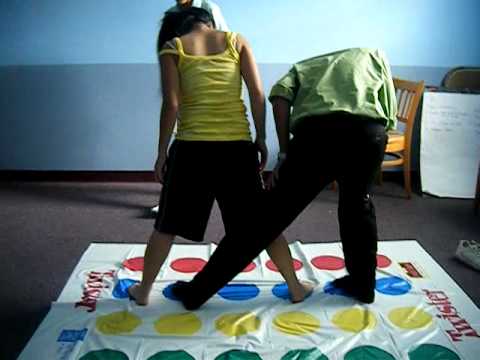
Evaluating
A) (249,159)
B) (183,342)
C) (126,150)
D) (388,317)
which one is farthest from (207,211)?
(126,150)

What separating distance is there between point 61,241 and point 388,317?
5.15ft

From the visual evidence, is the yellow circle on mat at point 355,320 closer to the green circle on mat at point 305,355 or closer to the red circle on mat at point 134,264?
the green circle on mat at point 305,355

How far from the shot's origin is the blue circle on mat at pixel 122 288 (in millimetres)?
1859

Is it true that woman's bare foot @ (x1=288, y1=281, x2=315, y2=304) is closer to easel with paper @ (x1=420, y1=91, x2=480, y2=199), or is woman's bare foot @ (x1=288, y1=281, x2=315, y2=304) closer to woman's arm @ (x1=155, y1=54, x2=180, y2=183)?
woman's arm @ (x1=155, y1=54, x2=180, y2=183)

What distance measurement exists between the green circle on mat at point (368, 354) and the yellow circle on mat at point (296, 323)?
16cm

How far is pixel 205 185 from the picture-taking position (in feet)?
5.40

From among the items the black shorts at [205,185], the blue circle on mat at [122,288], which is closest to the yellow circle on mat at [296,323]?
the black shorts at [205,185]

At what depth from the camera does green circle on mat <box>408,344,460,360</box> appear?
149 cm

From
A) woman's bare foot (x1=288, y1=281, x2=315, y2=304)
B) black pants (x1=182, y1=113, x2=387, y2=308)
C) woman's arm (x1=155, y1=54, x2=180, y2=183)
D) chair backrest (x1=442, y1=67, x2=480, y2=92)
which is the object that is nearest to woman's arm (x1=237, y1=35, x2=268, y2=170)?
black pants (x1=182, y1=113, x2=387, y2=308)

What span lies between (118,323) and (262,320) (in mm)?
493

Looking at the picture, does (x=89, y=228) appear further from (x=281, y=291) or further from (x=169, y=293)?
(x=281, y=291)

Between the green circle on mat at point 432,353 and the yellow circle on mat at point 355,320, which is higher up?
the yellow circle on mat at point 355,320

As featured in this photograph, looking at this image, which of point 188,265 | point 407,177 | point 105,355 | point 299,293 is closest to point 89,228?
point 188,265

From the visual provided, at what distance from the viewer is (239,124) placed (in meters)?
1.63
